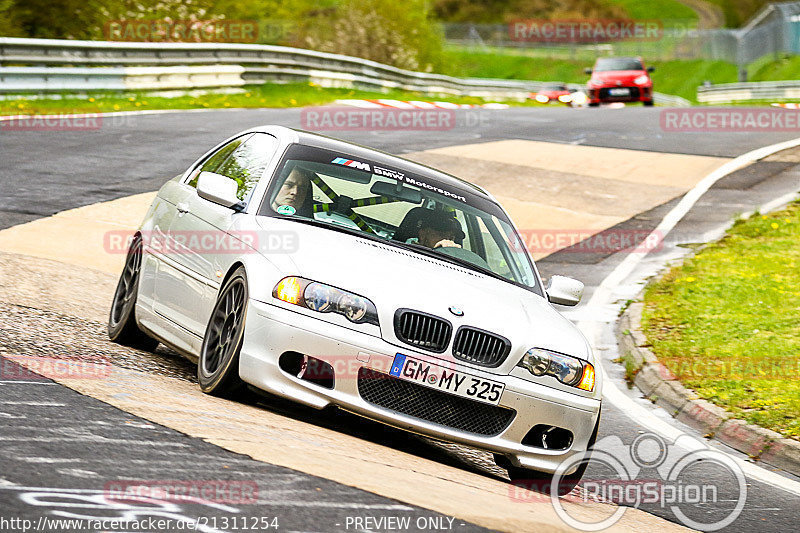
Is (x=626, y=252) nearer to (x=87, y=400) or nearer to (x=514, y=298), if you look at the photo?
(x=514, y=298)

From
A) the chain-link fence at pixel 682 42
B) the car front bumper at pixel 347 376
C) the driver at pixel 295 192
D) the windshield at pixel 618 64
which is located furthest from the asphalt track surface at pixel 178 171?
the chain-link fence at pixel 682 42

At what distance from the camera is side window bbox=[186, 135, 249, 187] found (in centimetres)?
812

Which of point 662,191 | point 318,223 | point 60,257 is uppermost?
point 318,223

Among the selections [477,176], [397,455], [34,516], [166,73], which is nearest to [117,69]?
[166,73]

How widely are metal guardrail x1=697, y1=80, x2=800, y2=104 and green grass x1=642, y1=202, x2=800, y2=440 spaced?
28.3 m

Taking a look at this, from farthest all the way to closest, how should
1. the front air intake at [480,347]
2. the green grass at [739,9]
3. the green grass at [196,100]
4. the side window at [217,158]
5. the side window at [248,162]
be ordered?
the green grass at [739,9]
the green grass at [196,100]
the side window at [217,158]
the side window at [248,162]
the front air intake at [480,347]

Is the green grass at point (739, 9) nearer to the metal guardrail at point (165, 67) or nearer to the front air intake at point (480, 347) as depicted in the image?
the metal guardrail at point (165, 67)

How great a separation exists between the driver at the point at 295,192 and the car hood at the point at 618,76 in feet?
103

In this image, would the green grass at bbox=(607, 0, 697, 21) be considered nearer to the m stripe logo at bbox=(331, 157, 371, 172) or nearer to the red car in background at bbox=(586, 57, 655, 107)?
the red car in background at bbox=(586, 57, 655, 107)

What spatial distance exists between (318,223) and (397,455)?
60.9 inches

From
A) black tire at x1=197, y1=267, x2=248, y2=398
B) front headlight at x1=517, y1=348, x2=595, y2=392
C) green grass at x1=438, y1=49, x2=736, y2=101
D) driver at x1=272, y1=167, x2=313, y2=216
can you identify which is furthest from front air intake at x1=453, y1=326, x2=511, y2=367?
green grass at x1=438, y1=49, x2=736, y2=101

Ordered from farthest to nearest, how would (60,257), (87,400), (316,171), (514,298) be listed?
(60,257) < (316,171) < (514,298) < (87,400)

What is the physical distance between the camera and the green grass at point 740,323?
9.05m

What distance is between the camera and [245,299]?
20.5 ft
